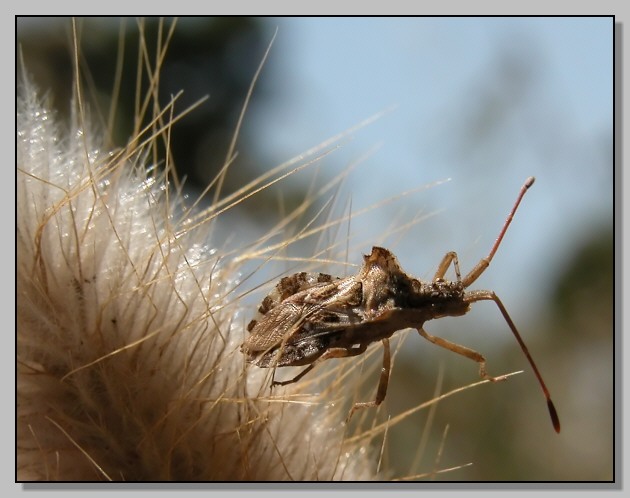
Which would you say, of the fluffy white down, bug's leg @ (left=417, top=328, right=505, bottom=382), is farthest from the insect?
the fluffy white down

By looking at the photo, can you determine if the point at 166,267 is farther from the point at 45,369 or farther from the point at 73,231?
the point at 45,369

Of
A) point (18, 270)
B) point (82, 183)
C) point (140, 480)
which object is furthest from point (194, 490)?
point (82, 183)

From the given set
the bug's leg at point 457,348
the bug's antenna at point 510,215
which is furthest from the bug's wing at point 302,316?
the bug's antenna at point 510,215

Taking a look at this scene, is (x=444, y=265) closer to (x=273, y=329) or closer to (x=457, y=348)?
(x=457, y=348)

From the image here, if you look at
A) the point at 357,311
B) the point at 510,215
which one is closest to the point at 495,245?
the point at 510,215

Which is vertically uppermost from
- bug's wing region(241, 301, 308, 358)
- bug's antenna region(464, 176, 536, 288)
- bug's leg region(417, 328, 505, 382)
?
bug's antenna region(464, 176, 536, 288)

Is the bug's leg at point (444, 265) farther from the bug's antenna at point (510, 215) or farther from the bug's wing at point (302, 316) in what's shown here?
the bug's wing at point (302, 316)

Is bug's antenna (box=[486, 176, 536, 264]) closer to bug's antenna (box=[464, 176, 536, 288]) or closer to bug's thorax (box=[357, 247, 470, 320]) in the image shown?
bug's antenna (box=[464, 176, 536, 288])

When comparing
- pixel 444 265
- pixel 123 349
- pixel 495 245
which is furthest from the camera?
pixel 444 265
